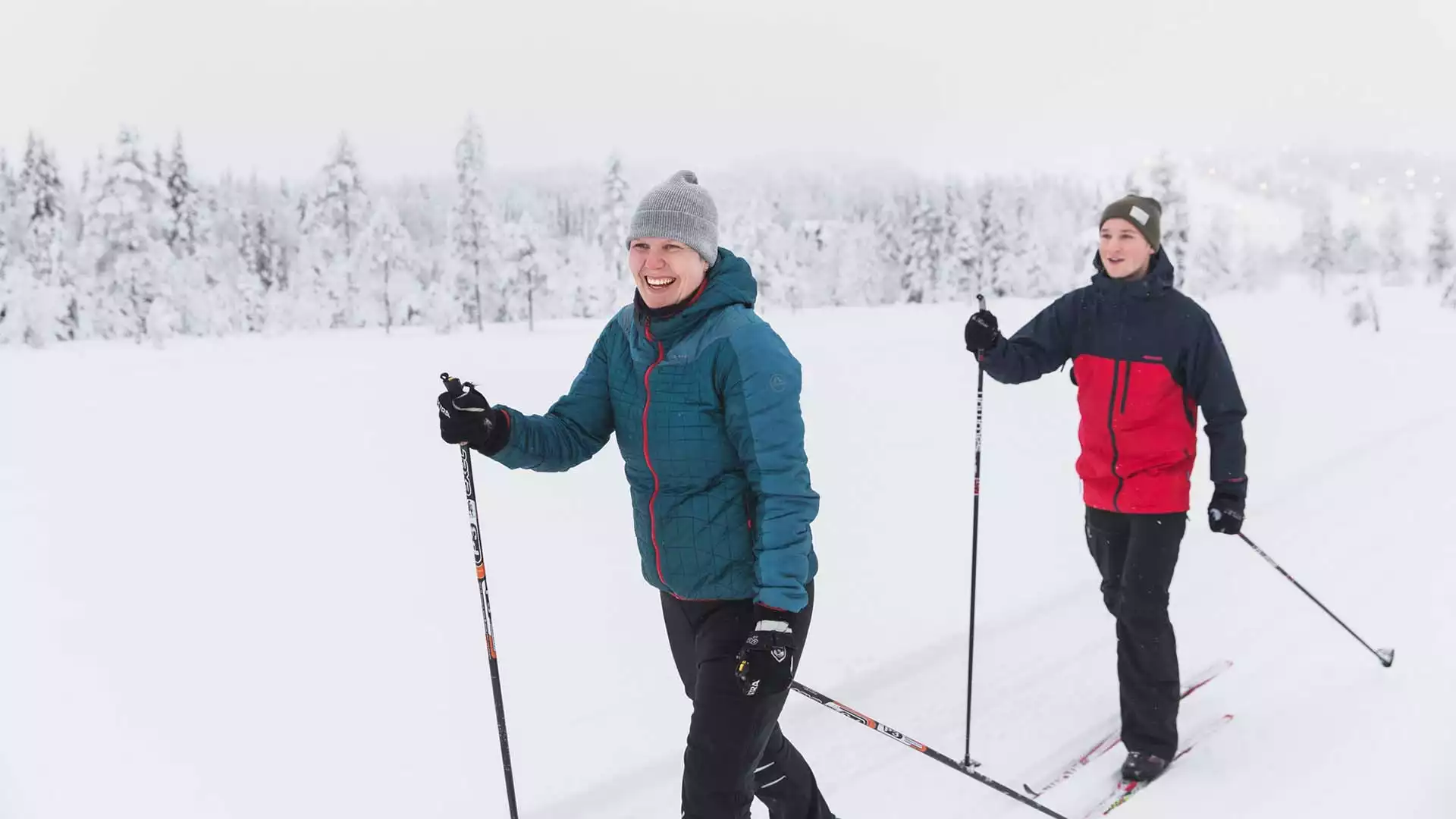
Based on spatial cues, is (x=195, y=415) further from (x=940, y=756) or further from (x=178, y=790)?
(x=940, y=756)

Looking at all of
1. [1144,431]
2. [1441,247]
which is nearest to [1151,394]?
[1144,431]

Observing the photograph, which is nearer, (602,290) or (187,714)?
(187,714)

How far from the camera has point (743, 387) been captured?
2162mm

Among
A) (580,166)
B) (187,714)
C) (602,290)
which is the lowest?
(187,714)

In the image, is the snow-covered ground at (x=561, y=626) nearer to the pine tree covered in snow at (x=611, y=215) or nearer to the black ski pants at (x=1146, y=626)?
the black ski pants at (x=1146, y=626)

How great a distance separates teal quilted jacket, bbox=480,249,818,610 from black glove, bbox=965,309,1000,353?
174cm

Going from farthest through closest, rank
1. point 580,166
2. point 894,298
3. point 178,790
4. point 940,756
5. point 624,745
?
1. point 894,298
2. point 580,166
3. point 624,745
4. point 178,790
5. point 940,756

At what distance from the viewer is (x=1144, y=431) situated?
356 centimetres

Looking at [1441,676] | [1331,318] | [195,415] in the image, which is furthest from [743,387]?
[1331,318]

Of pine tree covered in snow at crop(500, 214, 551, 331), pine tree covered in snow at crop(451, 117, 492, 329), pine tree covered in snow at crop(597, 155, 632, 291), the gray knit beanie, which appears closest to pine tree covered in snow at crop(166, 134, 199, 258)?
pine tree covered in snow at crop(451, 117, 492, 329)

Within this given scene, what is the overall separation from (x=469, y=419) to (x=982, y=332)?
245 centimetres

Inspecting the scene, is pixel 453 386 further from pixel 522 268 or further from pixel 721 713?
pixel 522 268

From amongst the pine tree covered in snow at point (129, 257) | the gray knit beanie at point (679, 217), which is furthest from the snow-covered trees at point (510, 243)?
the gray knit beanie at point (679, 217)

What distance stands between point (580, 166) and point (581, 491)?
15412 mm
